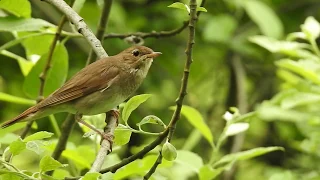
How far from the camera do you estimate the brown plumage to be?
11.8 feet

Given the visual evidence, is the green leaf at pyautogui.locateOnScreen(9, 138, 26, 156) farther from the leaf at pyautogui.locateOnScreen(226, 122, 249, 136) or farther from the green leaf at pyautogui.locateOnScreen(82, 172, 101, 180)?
the leaf at pyautogui.locateOnScreen(226, 122, 249, 136)

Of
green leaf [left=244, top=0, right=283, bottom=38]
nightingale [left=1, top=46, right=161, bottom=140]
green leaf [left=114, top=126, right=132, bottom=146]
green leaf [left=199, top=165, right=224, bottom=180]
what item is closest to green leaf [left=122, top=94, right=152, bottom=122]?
green leaf [left=114, top=126, right=132, bottom=146]

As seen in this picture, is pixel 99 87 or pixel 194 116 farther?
pixel 99 87

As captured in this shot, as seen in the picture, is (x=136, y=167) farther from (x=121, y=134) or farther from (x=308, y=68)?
(x=308, y=68)

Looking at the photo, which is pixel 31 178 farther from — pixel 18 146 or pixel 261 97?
pixel 261 97

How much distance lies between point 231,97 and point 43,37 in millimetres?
2779

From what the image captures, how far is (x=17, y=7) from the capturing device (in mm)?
3453

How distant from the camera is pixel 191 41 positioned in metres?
2.32

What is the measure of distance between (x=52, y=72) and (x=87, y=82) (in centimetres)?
21

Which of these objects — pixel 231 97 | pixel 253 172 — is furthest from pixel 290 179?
pixel 253 172

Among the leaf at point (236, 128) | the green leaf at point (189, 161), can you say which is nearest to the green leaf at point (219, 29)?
the leaf at point (236, 128)

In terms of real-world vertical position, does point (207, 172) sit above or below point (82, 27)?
below

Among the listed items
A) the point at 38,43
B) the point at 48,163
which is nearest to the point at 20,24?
the point at 38,43

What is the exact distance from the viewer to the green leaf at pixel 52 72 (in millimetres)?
3689
